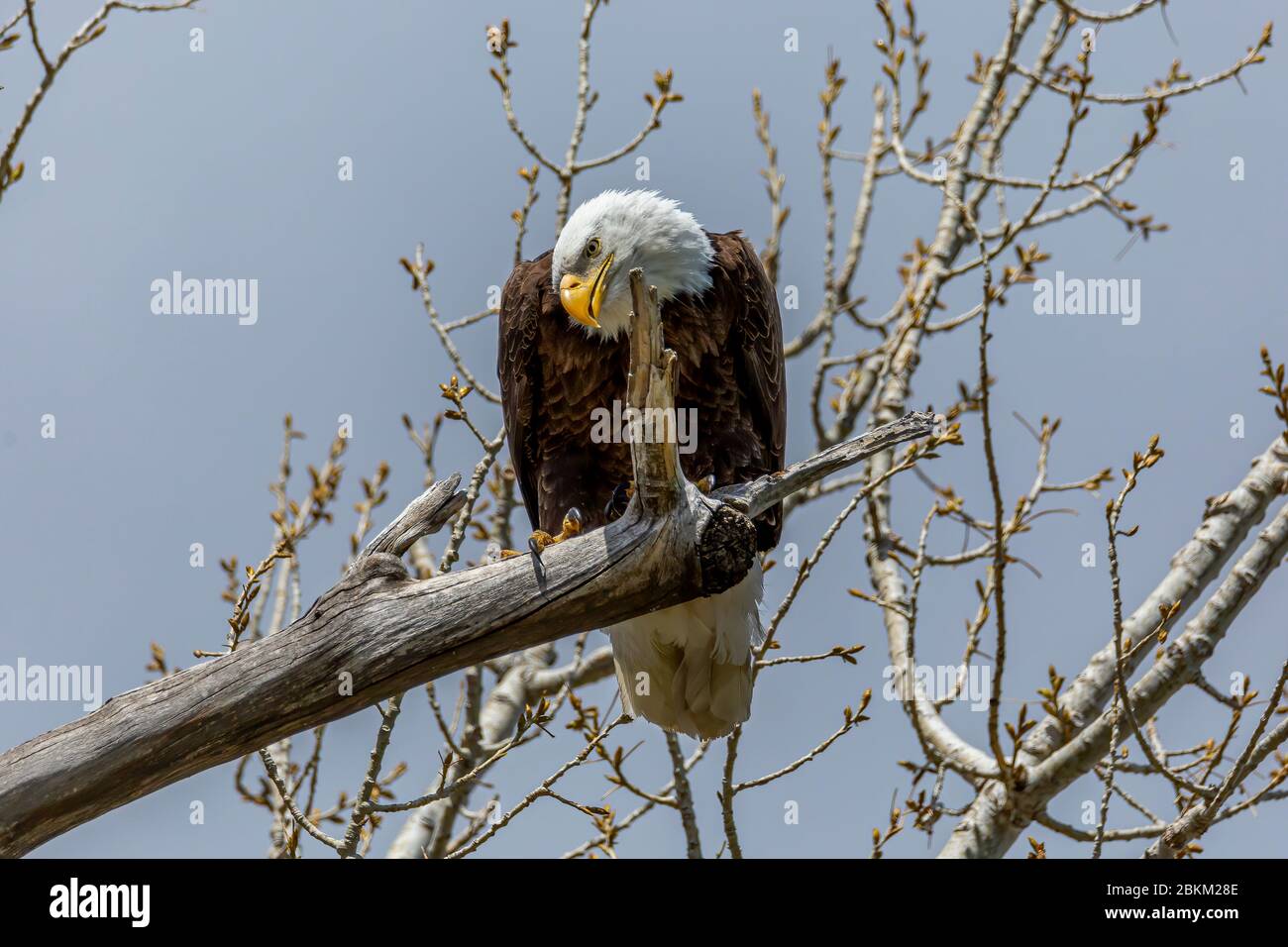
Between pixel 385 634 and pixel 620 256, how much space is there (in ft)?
5.51

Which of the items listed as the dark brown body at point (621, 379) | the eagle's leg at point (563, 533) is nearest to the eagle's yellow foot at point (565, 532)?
the eagle's leg at point (563, 533)

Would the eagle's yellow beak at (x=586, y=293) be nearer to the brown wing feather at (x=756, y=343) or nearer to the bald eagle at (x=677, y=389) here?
the bald eagle at (x=677, y=389)

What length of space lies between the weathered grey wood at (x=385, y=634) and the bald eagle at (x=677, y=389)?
0.90 meters

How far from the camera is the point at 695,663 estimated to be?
495 centimetres

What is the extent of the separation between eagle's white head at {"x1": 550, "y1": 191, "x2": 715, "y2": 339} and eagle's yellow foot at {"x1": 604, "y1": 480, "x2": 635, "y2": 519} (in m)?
0.60

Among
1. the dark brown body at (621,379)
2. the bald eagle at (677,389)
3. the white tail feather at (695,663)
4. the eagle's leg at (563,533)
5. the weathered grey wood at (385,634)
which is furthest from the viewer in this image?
the white tail feather at (695,663)

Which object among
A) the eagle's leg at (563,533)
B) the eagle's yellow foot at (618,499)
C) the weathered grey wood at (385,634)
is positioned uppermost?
the eagle's yellow foot at (618,499)

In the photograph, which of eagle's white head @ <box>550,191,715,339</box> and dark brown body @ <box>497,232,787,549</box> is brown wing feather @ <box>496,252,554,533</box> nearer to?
dark brown body @ <box>497,232,787,549</box>

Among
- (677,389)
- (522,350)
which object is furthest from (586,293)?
(522,350)

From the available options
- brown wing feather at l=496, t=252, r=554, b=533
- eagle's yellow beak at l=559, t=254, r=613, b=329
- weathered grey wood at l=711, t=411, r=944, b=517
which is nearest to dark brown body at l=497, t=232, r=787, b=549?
brown wing feather at l=496, t=252, r=554, b=533

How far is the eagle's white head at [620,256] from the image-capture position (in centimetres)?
416

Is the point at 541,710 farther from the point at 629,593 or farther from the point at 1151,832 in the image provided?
the point at 1151,832
